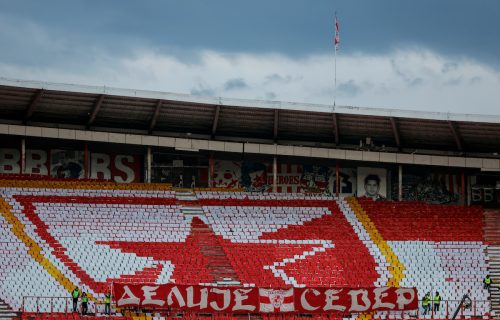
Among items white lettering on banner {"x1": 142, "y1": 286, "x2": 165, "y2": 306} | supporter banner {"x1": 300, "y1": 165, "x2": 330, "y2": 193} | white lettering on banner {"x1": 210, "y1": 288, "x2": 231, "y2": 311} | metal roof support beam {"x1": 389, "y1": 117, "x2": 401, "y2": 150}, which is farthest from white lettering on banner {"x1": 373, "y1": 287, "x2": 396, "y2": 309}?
supporter banner {"x1": 300, "y1": 165, "x2": 330, "y2": 193}

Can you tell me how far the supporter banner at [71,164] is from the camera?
5381 cm

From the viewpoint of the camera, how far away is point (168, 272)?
4181cm

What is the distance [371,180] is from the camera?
189 feet

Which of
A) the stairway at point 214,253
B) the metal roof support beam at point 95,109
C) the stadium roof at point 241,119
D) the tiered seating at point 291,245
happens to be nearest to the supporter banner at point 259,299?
the tiered seating at point 291,245

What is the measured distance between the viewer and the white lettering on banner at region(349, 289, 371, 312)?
125ft

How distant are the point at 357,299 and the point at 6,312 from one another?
48.5ft

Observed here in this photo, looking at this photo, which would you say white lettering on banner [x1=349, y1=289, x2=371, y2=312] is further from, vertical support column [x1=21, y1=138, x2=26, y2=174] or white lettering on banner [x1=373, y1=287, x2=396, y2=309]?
vertical support column [x1=21, y1=138, x2=26, y2=174]

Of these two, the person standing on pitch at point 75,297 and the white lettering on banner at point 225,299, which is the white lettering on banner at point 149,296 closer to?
the white lettering on banner at point 225,299

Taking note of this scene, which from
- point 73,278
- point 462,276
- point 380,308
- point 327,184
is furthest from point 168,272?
point 327,184

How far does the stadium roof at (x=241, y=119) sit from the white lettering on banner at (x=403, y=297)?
48.8ft

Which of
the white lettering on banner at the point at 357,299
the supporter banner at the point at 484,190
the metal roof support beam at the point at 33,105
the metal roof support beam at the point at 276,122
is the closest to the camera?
the white lettering on banner at the point at 357,299

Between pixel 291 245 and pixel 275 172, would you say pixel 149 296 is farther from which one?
pixel 275 172

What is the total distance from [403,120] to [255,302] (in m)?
19.8

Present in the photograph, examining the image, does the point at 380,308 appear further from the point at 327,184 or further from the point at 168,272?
the point at 327,184
